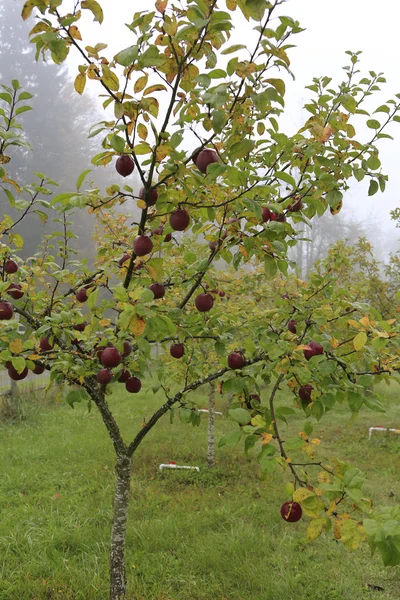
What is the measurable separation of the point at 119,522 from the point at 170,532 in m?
1.59

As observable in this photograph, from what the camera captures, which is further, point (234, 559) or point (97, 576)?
point (234, 559)

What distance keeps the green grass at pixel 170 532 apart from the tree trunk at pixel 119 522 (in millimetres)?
486

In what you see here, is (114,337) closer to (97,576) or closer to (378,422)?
(97,576)

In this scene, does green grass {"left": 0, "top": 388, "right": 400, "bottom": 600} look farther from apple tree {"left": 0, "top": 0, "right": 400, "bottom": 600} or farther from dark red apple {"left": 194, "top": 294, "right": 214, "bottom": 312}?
dark red apple {"left": 194, "top": 294, "right": 214, "bottom": 312}

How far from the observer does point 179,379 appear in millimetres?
5039

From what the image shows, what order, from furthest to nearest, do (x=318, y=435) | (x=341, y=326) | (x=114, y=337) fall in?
(x=318, y=435) < (x=341, y=326) < (x=114, y=337)

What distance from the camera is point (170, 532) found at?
3.86 metres

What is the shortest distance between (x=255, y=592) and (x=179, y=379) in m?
2.35

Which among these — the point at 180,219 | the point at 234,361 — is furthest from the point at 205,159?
the point at 234,361

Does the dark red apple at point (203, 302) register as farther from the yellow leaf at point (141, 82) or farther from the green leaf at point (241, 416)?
the yellow leaf at point (141, 82)

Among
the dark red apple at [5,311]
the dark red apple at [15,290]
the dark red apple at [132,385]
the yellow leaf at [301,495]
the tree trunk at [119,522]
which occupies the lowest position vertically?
the tree trunk at [119,522]

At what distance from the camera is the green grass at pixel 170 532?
10.3 ft

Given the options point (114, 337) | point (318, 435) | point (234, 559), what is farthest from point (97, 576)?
point (318, 435)

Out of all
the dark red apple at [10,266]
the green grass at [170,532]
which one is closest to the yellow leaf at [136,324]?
the dark red apple at [10,266]
